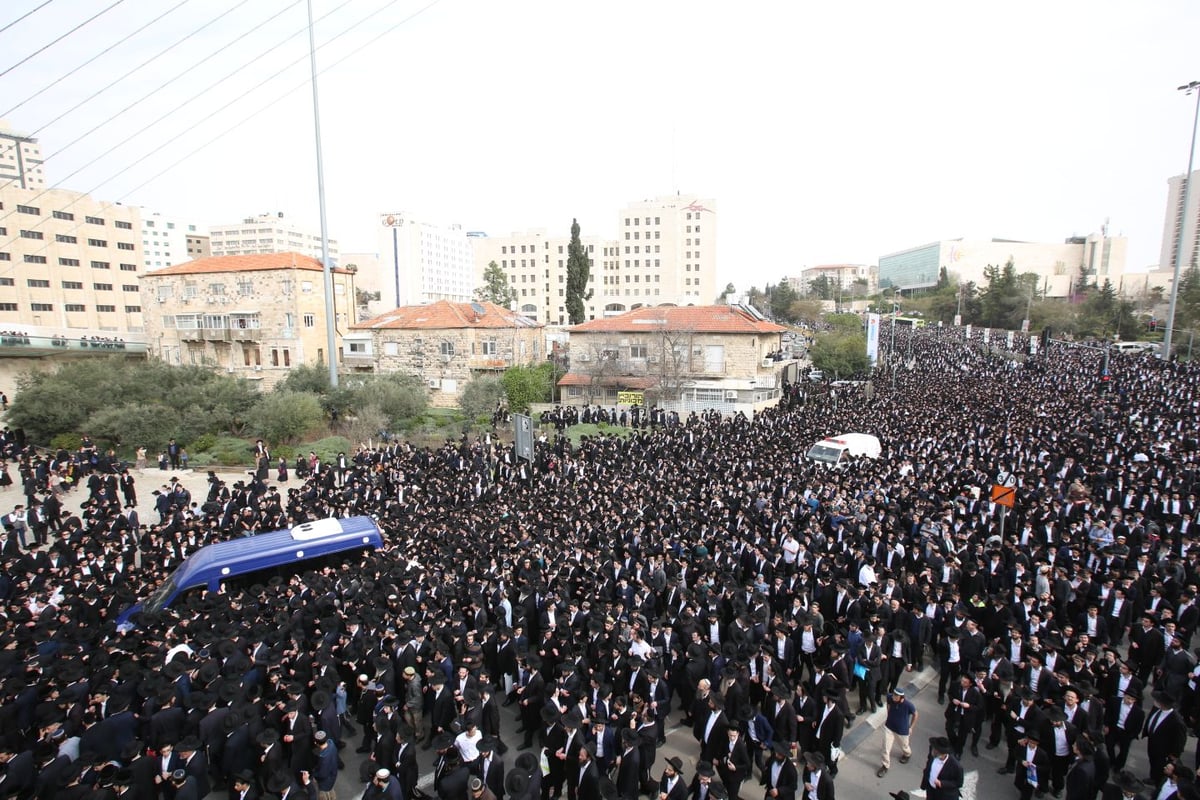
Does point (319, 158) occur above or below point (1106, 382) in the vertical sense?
above

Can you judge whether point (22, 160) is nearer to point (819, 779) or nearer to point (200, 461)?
point (200, 461)

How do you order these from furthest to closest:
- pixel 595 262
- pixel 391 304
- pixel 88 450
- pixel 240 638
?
pixel 391 304, pixel 595 262, pixel 88 450, pixel 240 638

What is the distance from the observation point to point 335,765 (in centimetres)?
593

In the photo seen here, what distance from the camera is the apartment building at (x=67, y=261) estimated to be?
42062mm

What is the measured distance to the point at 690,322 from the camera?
31.8 m

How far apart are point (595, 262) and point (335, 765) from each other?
258 ft

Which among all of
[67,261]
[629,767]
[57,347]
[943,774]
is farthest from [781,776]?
[67,261]

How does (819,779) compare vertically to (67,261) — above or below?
below

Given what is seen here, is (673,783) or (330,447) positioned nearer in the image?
(673,783)

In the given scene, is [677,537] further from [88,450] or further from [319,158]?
[319,158]

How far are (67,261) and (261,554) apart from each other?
48720 millimetres

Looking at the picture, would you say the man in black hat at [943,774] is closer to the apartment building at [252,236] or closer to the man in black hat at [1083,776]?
the man in black hat at [1083,776]

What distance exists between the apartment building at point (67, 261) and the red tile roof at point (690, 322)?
108ft

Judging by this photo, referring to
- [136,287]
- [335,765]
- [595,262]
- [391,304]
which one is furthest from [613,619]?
[391,304]
